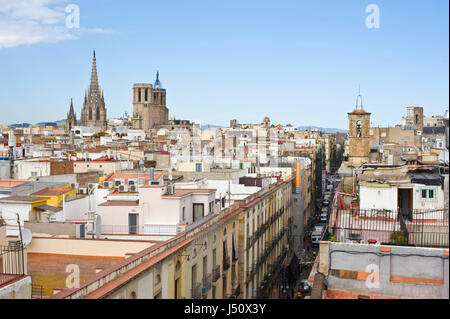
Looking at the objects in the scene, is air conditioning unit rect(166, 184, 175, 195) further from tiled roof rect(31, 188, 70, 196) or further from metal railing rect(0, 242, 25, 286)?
metal railing rect(0, 242, 25, 286)

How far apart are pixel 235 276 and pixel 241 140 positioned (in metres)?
31.7

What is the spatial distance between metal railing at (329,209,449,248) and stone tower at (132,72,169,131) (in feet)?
A: 373

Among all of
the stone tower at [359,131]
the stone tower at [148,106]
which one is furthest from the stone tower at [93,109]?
the stone tower at [359,131]

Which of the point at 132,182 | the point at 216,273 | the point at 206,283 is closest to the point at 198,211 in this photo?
the point at 216,273

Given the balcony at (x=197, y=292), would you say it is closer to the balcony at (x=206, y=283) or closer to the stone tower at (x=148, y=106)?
the balcony at (x=206, y=283)

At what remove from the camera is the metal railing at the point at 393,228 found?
9312mm

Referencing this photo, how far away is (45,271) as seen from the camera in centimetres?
885

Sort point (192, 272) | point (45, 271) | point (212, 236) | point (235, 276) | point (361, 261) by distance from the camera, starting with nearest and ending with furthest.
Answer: point (361, 261), point (45, 271), point (192, 272), point (212, 236), point (235, 276)

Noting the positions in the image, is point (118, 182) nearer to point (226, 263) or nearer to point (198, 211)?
point (198, 211)

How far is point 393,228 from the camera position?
10.8m

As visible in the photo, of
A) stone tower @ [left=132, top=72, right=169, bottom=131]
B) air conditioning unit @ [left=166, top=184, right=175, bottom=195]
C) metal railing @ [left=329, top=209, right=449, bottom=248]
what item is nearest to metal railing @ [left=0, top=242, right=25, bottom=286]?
air conditioning unit @ [left=166, top=184, right=175, bottom=195]

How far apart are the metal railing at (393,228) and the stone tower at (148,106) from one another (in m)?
114
